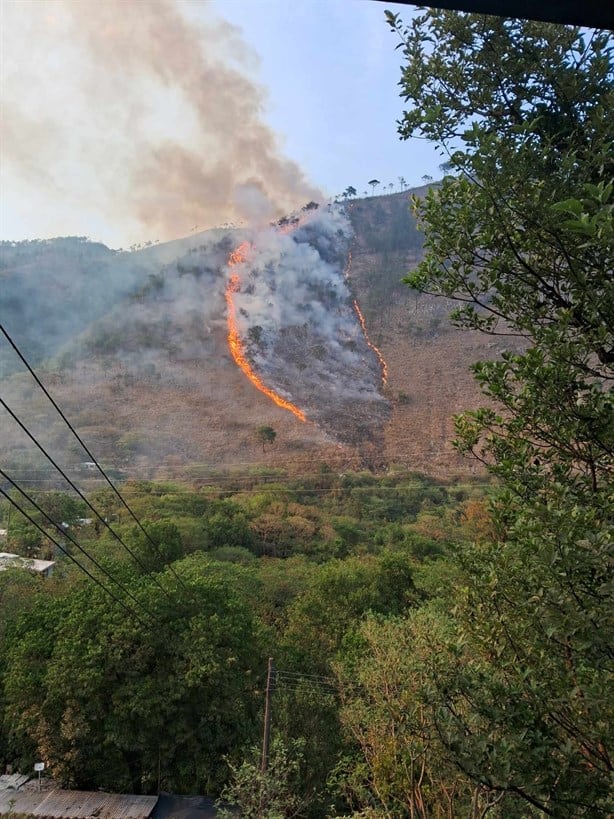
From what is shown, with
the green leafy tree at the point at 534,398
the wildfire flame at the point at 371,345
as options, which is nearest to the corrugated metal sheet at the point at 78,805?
the green leafy tree at the point at 534,398

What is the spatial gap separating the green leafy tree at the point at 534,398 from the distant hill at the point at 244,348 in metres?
43.9

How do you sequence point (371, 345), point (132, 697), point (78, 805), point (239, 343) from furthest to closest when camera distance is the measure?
1. point (371, 345)
2. point (239, 343)
3. point (132, 697)
4. point (78, 805)

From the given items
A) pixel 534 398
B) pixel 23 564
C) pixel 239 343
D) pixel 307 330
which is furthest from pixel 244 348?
pixel 534 398

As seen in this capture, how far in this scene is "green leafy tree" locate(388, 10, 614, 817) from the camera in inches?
97.3

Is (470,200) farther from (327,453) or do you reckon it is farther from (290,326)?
(290,326)

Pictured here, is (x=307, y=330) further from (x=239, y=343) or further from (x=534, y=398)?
(x=534, y=398)

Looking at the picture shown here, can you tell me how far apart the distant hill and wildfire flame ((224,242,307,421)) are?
0.81 m

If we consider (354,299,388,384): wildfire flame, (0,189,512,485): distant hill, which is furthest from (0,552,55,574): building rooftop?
(354,299,388,384): wildfire flame

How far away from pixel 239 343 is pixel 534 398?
78.4 metres

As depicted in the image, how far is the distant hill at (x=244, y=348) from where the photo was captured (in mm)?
54062

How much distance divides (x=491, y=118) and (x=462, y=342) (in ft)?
265

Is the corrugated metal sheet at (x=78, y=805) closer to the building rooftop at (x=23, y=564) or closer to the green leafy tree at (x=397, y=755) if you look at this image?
the green leafy tree at (x=397, y=755)

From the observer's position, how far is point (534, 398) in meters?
2.98

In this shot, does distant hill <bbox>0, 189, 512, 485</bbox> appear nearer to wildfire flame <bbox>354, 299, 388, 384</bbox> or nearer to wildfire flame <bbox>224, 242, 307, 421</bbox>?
wildfire flame <bbox>354, 299, 388, 384</bbox>
